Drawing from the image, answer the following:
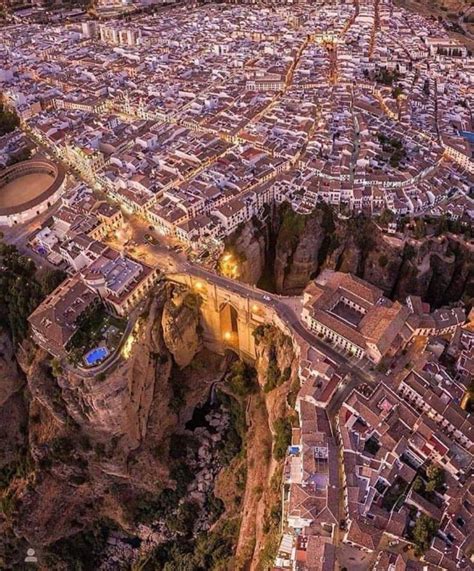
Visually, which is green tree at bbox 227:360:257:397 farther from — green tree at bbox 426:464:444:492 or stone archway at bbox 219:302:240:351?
green tree at bbox 426:464:444:492

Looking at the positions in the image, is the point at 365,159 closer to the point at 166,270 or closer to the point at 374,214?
the point at 374,214

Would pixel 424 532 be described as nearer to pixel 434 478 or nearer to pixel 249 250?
pixel 434 478

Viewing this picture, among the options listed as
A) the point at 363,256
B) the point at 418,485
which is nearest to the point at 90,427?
the point at 418,485

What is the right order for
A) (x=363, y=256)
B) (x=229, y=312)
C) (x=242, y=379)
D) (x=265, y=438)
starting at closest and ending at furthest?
(x=265, y=438) → (x=242, y=379) → (x=229, y=312) → (x=363, y=256)

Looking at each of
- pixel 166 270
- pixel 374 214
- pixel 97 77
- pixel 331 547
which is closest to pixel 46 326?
pixel 166 270

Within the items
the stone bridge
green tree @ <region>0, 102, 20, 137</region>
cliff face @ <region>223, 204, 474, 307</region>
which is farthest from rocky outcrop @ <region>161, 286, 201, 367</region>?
green tree @ <region>0, 102, 20, 137</region>

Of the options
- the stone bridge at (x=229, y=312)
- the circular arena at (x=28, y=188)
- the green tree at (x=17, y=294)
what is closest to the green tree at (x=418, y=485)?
the stone bridge at (x=229, y=312)
